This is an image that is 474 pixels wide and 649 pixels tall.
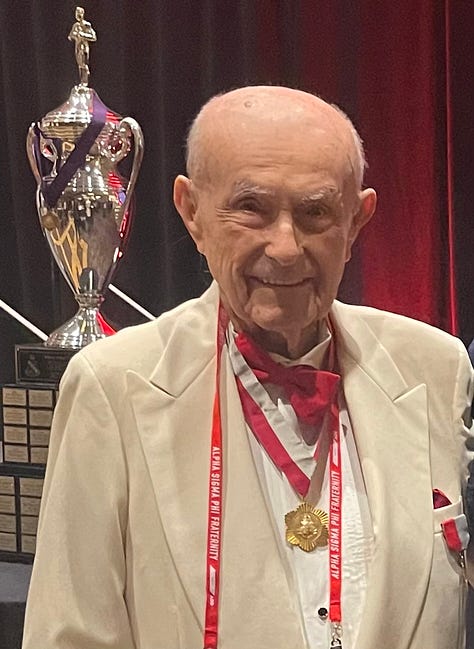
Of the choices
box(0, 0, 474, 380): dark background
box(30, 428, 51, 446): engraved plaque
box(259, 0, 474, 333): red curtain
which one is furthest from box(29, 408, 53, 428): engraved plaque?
box(259, 0, 474, 333): red curtain

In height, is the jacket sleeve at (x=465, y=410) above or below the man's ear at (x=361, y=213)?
below

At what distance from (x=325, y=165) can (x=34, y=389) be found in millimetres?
800

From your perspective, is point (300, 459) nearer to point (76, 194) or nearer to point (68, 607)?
point (68, 607)

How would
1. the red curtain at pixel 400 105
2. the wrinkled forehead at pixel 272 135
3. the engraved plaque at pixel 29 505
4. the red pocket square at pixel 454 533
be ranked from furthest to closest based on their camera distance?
the red curtain at pixel 400 105 < the engraved plaque at pixel 29 505 < the red pocket square at pixel 454 533 < the wrinkled forehead at pixel 272 135

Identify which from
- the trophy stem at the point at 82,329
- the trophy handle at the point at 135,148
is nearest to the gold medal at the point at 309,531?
the trophy stem at the point at 82,329

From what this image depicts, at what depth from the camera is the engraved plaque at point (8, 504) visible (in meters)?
1.50

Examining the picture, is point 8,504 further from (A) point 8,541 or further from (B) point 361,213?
(B) point 361,213

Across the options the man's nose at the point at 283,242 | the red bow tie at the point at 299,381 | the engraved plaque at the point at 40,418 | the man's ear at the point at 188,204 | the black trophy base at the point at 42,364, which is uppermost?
the man's ear at the point at 188,204

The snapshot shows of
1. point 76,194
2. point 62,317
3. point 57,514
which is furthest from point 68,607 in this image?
point 62,317

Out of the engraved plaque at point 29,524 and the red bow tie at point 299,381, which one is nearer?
the red bow tie at point 299,381

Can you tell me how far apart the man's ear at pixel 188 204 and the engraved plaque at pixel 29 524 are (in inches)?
28.7

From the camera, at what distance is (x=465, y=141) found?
2367 mm

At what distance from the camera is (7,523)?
1514 millimetres

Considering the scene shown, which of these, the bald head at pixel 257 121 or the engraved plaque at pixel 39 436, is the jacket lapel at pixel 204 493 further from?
the engraved plaque at pixel 39 436
